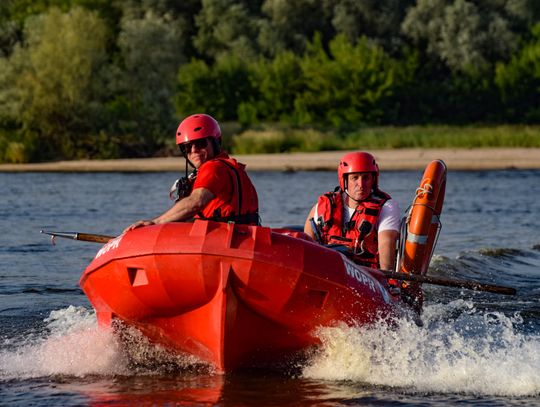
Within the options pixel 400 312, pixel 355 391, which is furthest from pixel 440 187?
pixel 355 391

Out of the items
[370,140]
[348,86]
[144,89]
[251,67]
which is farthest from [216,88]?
[370,140]

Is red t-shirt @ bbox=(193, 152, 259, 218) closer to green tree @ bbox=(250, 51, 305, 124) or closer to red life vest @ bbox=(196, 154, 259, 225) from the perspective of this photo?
red life vest @ bbox=(196, 154, 259, 225)

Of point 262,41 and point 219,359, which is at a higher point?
point 262,41

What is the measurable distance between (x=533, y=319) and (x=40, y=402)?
14.5 feet

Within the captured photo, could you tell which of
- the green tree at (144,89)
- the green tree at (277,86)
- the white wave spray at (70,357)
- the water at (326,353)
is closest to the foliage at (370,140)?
the green tree at (144,89)

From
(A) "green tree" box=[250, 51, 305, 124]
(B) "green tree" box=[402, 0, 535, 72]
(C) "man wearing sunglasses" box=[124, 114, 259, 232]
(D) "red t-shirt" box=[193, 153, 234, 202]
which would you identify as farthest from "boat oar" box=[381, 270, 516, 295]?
(B) "green tree" box=[402, 0, 535, 72]

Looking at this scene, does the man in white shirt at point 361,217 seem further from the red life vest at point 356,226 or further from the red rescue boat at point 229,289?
the red rescue boat at point 229,289

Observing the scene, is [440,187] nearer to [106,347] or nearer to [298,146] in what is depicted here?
[106,347]

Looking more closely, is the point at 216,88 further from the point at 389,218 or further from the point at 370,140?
the point at 389,218

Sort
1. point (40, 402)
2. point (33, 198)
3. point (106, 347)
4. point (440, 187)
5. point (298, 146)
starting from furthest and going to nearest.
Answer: point (298, 146) → point (33, 198) → point (440, 187) → point (106, 347) → point (40, 402)

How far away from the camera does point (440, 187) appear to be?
918 centimetres

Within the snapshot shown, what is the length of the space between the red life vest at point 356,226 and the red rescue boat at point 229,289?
792mm

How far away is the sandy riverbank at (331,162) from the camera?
3441 cm

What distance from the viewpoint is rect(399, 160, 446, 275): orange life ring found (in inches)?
337
